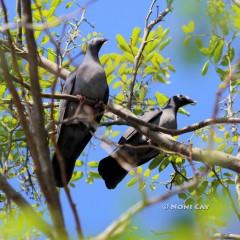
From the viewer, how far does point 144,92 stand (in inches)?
268

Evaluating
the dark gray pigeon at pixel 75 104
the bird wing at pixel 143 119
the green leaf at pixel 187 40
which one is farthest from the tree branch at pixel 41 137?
the bird wing at pixel 143 119

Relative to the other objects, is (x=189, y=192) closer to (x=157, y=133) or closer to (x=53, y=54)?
(x=157, y=133)

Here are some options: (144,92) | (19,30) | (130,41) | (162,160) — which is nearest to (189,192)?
(162,160)

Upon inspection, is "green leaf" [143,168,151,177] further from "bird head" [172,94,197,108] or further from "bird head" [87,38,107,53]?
"bird head" [87,38,107,53]

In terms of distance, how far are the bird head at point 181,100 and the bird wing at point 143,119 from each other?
427 millimetres

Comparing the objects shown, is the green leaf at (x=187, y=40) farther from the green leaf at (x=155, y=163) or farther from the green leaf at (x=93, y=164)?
the green leaf at (x=93, y=164)

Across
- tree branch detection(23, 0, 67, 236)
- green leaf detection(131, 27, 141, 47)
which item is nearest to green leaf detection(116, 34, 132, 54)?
green leaf detection(131, 27, 141, 47)

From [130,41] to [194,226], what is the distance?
425cm

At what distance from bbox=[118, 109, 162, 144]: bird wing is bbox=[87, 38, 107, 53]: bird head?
94 centimetres

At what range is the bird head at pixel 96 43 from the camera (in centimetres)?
739

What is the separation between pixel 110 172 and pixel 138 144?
0.52 metres

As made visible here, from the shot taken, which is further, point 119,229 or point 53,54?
point 53,54

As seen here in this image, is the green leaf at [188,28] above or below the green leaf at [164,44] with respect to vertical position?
below

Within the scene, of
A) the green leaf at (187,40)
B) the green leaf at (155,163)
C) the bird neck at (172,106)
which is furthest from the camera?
the bird neck at (172,106)
